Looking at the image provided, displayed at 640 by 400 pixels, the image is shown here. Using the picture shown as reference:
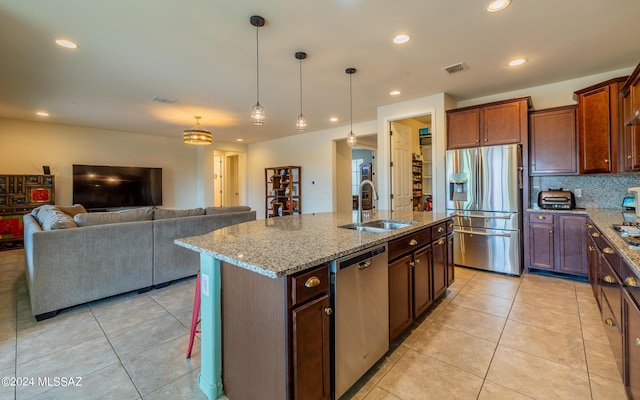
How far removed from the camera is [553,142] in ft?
12.1

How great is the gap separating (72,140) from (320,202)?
227 inches

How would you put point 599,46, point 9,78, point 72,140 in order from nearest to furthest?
1. point 599,46
2. point 9,78
3. point 72,140

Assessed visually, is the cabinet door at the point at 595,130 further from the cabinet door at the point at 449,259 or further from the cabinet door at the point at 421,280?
the cabinet door at the point at 421,280

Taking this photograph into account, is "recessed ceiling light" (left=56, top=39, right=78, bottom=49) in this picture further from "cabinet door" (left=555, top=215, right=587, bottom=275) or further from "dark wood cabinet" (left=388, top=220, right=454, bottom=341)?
"cabinet door" (left=555, top=215, right=587, bottom=275)

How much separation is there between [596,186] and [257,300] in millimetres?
4645

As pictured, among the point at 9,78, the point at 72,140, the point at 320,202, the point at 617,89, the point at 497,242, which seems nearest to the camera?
the point at 617,89

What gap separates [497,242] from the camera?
374 cm

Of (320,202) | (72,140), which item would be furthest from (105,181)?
(320,202)

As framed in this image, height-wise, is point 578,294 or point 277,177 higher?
point 277,177

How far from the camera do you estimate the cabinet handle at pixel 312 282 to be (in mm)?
1299

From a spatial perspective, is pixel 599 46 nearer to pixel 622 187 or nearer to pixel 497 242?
pixel 622 187

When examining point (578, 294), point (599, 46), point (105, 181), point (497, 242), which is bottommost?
point (578, 294)

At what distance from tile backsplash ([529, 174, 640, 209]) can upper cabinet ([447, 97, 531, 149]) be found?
88 centimetres

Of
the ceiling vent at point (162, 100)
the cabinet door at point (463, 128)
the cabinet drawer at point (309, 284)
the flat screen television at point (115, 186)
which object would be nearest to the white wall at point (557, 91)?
the cabinet door at point (463, 128)
